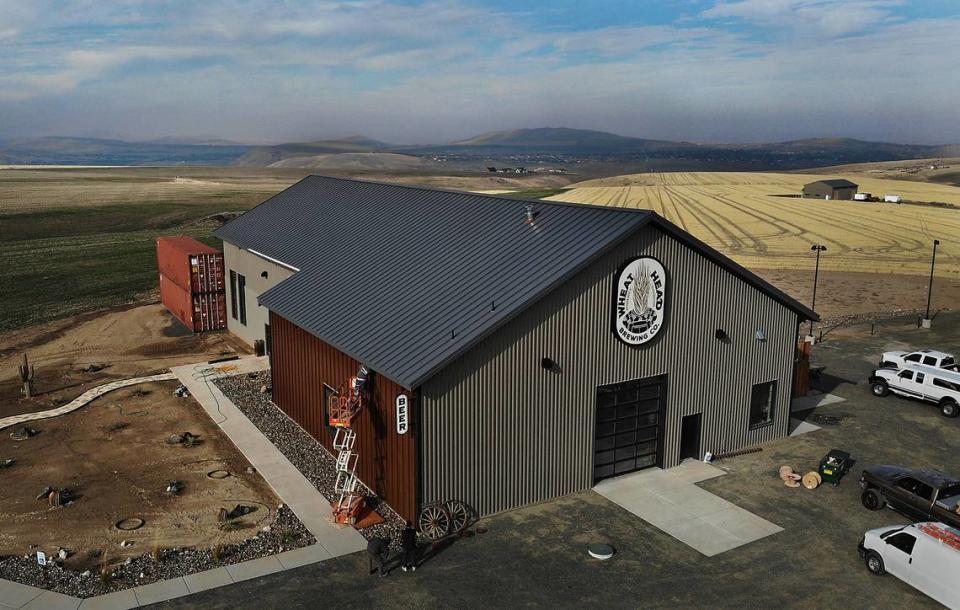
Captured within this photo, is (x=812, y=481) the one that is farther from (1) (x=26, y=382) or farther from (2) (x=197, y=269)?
(2) (x=197, y=269)

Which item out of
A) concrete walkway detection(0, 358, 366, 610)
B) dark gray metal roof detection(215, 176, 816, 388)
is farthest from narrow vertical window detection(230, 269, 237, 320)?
concrete walkway detection(0, 358, 366, 610)

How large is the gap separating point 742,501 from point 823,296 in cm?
3892

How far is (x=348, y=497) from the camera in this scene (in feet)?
67.6

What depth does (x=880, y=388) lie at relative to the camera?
3161 cm

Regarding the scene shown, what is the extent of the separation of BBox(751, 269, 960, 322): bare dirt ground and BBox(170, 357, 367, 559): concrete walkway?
121ft

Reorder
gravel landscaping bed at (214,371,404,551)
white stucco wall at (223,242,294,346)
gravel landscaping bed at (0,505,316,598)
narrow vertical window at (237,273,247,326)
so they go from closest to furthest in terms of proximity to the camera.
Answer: gravel landscaping bed at (0,505,316,598) < gravel landscaping bed at (214,371,404,551) < white stucco wall at (223,242,294,346) < narrow vertical window at (237,273,247,326)

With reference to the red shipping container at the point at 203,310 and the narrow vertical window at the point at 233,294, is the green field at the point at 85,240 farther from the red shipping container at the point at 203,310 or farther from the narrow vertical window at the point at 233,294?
the narrow vertical window at the point at 233,294

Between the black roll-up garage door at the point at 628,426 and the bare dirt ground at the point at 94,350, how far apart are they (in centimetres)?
2275

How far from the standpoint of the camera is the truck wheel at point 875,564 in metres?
17.7

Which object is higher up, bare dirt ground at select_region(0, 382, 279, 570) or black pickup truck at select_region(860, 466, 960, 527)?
black pickup truck at select_region(860, 466, 960, 527)

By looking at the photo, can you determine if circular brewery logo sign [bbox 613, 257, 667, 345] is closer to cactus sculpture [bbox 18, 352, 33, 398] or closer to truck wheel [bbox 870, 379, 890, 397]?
truck wheel [bbox 870, 379, 890, 397]

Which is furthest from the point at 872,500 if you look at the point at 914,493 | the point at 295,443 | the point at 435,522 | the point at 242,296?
the point at 242,296

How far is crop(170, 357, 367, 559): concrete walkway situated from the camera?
1917cm

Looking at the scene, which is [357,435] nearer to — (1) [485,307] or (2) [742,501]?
(1) [485,307]
